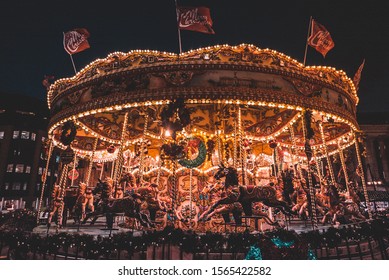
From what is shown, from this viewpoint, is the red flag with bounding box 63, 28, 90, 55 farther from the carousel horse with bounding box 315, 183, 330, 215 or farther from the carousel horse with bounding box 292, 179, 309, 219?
the carousel horse with bounding box 315, 183, 330, 215

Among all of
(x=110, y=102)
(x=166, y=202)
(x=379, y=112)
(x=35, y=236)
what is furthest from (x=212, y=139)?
(x=379, y=112)

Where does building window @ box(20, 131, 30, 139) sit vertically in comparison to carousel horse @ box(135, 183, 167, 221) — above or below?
above

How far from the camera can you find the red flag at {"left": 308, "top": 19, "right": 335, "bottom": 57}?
30.5 feet

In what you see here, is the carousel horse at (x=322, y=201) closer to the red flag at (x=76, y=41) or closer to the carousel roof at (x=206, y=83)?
the carousel roof at (x=206, y=83)

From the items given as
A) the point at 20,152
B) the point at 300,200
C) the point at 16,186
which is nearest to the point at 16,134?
the point at 20,152

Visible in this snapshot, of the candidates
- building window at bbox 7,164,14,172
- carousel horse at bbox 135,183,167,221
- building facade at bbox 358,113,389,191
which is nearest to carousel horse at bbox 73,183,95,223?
carousel horse at bbox 135,183,167,221

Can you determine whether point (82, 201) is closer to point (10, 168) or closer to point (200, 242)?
point (200, 242)

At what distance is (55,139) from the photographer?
42.0 feet

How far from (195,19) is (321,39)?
5004mm

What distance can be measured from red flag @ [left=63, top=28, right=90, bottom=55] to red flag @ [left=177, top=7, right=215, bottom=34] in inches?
164

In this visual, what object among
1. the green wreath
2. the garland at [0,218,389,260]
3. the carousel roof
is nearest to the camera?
the garland at [0,218,389,260]

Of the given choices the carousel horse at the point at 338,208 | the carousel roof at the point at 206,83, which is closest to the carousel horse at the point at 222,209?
the carousel roof at the point at 206,83

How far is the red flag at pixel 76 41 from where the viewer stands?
32.4 ft

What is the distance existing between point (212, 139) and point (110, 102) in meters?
5.60
